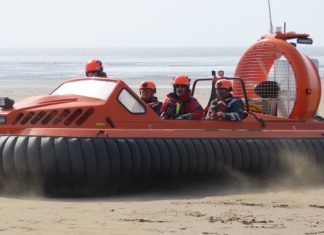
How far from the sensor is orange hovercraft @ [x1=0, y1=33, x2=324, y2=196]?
6.27m

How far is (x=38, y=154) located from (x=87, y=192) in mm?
476

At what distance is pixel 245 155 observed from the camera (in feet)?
22.9

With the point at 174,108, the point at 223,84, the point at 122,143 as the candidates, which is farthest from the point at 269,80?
the point at 122,143

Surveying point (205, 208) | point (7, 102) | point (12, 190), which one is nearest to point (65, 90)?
point (7, 102)

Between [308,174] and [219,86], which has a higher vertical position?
[219,86]

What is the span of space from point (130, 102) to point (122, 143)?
57 cm

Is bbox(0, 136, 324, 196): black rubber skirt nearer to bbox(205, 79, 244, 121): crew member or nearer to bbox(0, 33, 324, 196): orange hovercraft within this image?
bbox(0, 33, 324, 196): orange hovercraft

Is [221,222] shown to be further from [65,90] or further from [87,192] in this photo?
[65,90]

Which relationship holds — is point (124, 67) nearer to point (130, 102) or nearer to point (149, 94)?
point (149, 94)

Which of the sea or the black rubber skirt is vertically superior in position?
the black rubber skirt

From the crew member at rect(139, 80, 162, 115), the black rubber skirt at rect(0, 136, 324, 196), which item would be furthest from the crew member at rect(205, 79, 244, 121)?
the crew member at rect(139, 80, 162, 115)

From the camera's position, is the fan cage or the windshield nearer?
the windshield

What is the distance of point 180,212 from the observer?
5.81 metres

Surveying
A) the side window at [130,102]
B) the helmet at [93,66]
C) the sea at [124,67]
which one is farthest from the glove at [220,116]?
the sea at [124,67]
